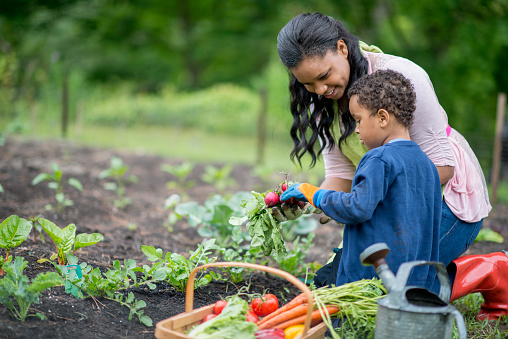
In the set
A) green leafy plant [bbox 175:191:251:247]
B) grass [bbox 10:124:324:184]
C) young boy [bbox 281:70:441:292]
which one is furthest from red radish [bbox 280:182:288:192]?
grass [bbox 10:124:324:184]

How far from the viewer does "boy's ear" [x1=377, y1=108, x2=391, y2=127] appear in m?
1.97

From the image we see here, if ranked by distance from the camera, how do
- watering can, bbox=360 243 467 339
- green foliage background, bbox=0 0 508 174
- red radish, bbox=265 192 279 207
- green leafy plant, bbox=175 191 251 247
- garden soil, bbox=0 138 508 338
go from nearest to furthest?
watering can, bbox=360 243 467 339, garden soil, bbox=0 138 508 338, red radish, bbox=265 192 279 207, green leafy plant, bbox=175 191 251 247, green foliage background, bbox=0 0 508 174

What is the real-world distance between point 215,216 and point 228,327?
1.54 meters

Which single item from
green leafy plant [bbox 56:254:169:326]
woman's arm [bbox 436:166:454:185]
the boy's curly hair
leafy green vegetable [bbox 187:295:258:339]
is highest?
the boy's curly hair

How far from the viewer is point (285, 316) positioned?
1845 mm

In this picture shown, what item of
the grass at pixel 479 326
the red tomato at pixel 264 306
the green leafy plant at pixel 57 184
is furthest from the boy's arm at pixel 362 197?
the green leafy plant at pixel 57 184

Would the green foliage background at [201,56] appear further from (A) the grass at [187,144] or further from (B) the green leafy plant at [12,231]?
(B) the green leafy plant at [12,231]

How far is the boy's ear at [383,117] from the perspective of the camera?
6.48 feet

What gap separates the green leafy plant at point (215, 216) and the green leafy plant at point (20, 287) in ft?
4.50

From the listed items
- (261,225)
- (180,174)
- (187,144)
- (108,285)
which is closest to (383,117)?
(261,225)

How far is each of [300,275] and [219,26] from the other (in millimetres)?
17188

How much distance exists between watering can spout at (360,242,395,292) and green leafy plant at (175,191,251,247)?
60.9 inches

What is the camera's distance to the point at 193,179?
252 inches

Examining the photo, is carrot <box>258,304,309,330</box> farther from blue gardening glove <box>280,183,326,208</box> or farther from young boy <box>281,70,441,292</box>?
blue gardening glove <box>280,183,326,208</box>
